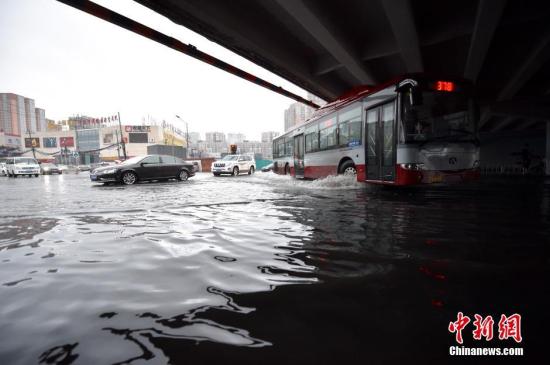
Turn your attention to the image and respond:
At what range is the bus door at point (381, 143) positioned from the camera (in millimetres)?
7724

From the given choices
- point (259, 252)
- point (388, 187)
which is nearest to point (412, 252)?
point (259, 252)

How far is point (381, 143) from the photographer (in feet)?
27.0

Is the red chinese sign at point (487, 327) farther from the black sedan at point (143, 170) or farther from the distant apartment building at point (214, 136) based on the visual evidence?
the distant apartment building at point (214, 136)

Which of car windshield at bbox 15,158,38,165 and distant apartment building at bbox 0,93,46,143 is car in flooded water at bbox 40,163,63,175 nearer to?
Answer: car windshield at bbox 15,158,38,165

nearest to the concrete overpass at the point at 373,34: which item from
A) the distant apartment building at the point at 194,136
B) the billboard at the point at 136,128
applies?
the billboard at the point at 136,128

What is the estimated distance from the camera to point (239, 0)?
25.8 feet

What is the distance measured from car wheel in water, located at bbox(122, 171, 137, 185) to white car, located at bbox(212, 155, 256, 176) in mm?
7721

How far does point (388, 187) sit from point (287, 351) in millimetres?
9421

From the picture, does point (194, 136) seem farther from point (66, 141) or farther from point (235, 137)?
point (66, 141)

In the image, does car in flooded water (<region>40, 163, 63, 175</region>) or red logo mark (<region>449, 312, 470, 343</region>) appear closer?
red logo mark (<region>449, 312, 470, 343</region>)

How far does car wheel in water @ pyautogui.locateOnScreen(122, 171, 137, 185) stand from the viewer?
44.1 feet

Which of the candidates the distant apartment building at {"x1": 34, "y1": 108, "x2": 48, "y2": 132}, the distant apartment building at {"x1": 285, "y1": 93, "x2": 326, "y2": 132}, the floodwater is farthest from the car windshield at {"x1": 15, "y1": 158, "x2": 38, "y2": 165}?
the distant apartment building at {"x1": 34, "y1": 108, "x2": 48, "y2": 132}

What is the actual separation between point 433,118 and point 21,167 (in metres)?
33.1

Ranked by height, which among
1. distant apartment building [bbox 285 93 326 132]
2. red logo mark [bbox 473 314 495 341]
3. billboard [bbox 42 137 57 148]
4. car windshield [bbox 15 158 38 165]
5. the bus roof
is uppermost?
distant apartment building [bbox 285 93 326 132]
